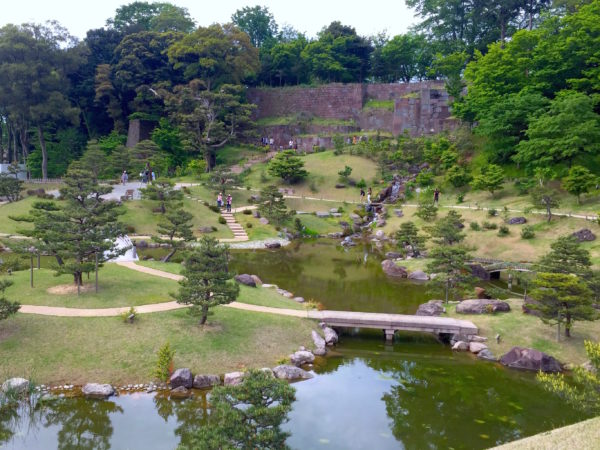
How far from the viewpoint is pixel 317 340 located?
48.2 feet

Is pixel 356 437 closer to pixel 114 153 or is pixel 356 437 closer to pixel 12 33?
pixel 114 153

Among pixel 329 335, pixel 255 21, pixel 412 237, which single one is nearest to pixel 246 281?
pixel 329 335

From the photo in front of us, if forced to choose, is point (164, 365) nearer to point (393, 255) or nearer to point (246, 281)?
point (246, 281)

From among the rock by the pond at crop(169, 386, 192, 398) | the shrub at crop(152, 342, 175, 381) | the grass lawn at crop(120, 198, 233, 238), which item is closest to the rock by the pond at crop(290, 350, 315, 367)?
the rock by the pond at crop(169, 386, 192, 398)

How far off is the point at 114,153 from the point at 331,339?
91.1 feet

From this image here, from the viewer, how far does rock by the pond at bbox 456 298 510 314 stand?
55.3ft

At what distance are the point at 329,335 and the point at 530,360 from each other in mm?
6008

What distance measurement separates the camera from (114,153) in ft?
119

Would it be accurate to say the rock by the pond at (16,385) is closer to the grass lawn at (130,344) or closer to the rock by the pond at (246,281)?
the grass lawn at (130,344)

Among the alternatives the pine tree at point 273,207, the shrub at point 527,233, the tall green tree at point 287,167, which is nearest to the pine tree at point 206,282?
the shrub at point 527,233

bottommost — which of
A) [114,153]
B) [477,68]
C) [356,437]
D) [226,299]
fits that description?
[356,437]

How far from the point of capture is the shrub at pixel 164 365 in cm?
1180

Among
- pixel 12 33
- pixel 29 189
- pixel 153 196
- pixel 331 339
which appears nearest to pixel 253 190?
pixel 153 196

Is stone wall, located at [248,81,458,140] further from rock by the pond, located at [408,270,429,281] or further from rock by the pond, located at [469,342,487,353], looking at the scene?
rock by the pond, located at [469,342,487,353]
